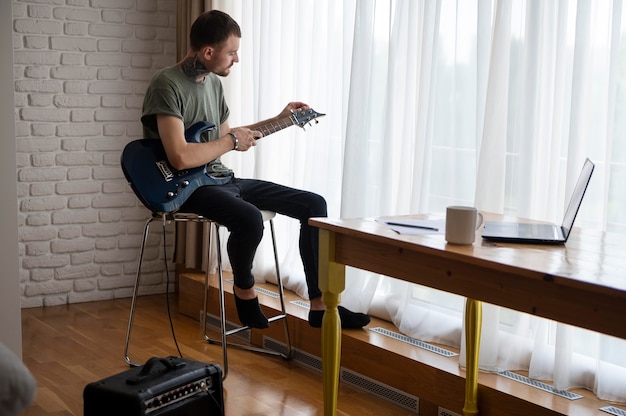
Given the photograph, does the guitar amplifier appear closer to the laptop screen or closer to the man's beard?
the laptop screen

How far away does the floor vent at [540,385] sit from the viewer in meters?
2.58

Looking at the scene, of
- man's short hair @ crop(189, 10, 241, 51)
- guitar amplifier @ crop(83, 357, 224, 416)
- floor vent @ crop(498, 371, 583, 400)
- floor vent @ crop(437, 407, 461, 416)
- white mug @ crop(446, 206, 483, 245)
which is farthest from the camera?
man's short hair @ crop(189, 10, 241, 51)

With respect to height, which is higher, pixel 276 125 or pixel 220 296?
pixel 276 125

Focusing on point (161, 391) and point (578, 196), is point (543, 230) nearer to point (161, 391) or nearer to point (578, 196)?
point (578, 196)

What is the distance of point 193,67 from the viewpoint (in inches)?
127

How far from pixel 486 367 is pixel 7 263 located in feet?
5.58

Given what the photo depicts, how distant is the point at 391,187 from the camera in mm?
3305

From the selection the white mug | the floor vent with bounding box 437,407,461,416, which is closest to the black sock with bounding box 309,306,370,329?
the floor vent with bounding box 437,407,461,416

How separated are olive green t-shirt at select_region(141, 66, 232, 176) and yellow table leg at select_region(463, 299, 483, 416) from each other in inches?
46.3

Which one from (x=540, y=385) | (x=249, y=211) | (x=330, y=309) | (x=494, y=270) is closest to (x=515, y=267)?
(x=494, y=270)

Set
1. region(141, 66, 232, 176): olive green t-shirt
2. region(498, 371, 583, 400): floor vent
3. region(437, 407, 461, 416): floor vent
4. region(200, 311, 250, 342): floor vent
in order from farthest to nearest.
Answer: region(200, 311, 250, 342): floor vent, region(141, 66, 232, 176): olive green t-shirt, region(437, 407, 461, 416): floor vent, region(498, 371, 583, 400): floor vent

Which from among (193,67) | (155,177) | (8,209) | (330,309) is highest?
(193,67)

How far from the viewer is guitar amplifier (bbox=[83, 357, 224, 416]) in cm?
223

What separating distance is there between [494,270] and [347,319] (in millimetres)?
1346
